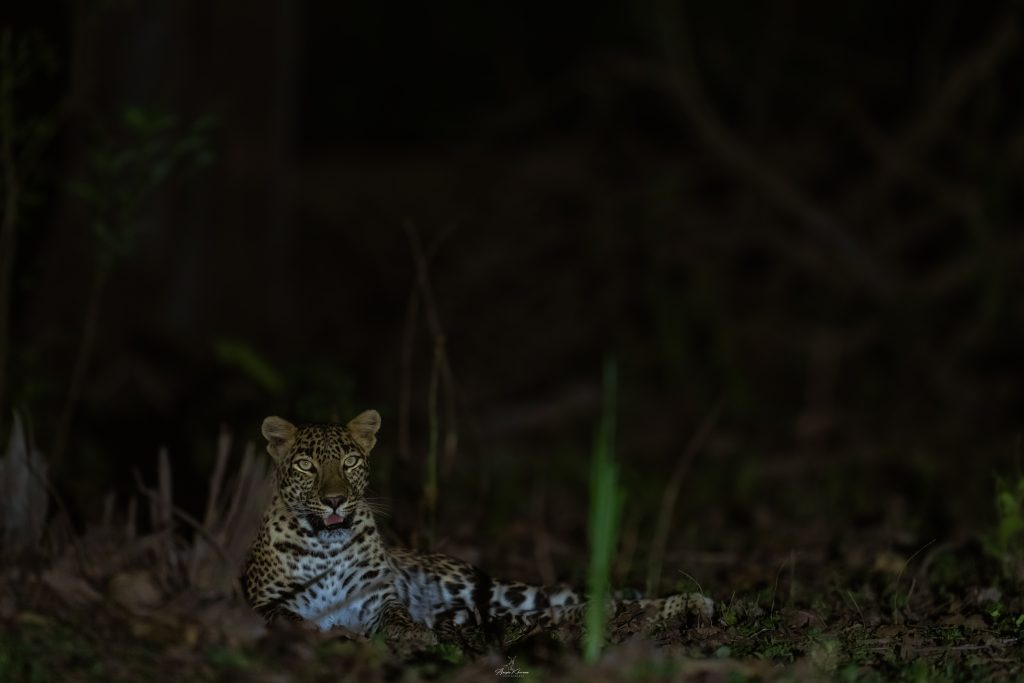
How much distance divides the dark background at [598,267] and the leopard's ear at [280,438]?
5.59ft

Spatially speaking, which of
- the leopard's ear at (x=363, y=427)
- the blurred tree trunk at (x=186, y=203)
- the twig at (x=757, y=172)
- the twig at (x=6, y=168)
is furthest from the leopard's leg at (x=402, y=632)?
the twig at (x=757, y=172)

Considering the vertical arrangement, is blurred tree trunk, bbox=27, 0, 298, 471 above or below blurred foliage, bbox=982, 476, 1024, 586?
above

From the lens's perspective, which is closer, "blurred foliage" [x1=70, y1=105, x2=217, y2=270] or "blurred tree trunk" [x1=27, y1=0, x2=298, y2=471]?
"blurred foliage" [x1=70, y1=105, x2=217, y2=270]

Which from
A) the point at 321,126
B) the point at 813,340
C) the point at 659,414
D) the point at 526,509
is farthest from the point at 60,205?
the point at 321,126

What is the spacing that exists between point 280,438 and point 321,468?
221mm

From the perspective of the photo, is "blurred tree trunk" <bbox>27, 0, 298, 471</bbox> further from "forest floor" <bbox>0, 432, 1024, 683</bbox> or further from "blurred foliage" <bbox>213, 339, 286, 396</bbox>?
"forest floor" <bbox>0, 432, 1024, 683</bbox>

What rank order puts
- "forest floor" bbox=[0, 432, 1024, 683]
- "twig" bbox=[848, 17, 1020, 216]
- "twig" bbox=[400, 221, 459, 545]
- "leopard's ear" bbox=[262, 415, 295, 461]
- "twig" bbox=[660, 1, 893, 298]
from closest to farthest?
"forest floor" bbox=[0, 432, 1024, 683] < "leopard's ear" bbox=[262, 415, 295, 461] < "twig" bbox=[400, 221, 459, 545] < "twig" bbox=[848, 17, 1020, 216] < "twig" bbox=[660, 1, 893, 298]

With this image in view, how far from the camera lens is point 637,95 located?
53.0 feet

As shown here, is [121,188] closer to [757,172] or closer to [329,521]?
[329,521]

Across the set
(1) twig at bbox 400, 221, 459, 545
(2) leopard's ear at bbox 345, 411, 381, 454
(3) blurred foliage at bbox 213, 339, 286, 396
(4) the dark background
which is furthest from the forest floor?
(3) blurred foliage at bbox 213, 339, 286, 396

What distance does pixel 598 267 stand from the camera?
13148 millimetres

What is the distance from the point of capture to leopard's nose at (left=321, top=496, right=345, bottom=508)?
4836 millimetres

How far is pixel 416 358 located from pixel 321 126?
8.83 meters

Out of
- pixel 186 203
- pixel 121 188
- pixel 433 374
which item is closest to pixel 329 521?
pixel 433 374
